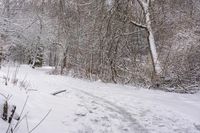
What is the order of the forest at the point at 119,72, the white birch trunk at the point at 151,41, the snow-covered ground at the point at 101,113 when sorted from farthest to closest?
1. the white birch trunk at the point at 151,41
2. the forest at the point at 119,72
3. the snow-covered ground at the point at 101,113

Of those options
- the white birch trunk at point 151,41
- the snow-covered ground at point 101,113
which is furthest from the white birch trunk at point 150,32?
the snow-covered ground at point 101,113

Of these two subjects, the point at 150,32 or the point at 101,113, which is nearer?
the point at 101,113

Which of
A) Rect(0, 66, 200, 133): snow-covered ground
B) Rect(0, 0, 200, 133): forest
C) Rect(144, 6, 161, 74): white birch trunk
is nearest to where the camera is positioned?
Rect(0, 66, 200, 133): snow-covered ground

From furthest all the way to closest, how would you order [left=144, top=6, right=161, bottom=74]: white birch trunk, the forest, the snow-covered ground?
1. [left=144, top=6, right=161, bottom=74]: white birch trunk
2. the forest
3. the snow-covered ground

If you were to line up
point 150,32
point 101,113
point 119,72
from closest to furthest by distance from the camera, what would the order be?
point 101,113
point 150,32
point 119,72

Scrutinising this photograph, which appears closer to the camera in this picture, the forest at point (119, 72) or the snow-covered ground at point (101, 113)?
the snow-covered ground at point (101, 113)

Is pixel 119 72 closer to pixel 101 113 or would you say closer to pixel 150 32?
pixel 150 32

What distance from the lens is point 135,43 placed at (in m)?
12.2

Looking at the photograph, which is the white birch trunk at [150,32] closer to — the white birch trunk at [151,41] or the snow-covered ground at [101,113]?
the white birch trunk at [151,41]

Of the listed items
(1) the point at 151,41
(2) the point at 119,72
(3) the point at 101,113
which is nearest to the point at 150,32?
(1) the point at 151,41

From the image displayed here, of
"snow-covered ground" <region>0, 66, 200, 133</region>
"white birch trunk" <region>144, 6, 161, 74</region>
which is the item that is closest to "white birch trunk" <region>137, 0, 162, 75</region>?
"white birch trunk" <region>144, 6, 161, 74</region>

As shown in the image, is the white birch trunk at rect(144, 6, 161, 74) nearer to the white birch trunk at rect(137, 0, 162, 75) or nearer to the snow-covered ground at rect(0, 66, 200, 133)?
the white birch trunk at rect(137, 0, 162, 75)

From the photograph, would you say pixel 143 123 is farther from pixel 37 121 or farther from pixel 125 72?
pixel 125 72

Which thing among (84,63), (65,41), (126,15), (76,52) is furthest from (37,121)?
(65,41)
